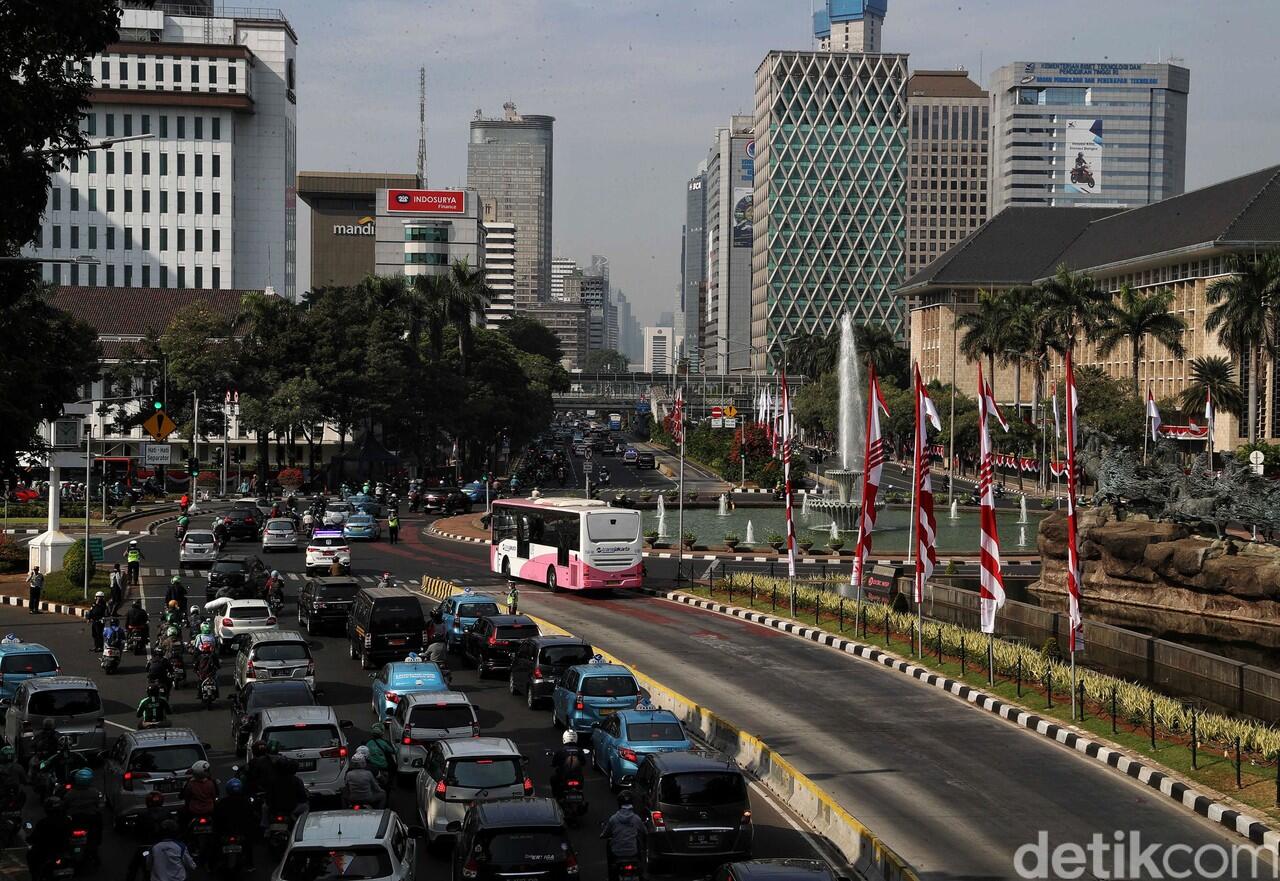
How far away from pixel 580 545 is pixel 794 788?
2536cm

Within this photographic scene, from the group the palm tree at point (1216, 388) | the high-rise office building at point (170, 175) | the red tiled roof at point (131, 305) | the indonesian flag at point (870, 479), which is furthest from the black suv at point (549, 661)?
the high-rise office building at point (170, 175)

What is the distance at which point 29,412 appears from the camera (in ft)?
93.2

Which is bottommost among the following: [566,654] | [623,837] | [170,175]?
[623,837]

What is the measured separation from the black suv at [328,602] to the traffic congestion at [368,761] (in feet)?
7.04

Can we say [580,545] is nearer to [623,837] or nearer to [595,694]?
[595,694]

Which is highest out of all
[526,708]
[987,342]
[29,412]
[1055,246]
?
[1055,246]

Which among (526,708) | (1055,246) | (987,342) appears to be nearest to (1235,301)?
(987,342)

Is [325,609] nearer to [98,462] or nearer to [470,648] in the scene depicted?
[470,648]

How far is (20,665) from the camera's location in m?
28.0

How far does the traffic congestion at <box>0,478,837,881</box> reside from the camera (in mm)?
17141

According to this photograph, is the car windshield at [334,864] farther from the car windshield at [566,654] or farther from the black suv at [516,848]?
the car windshield at [566,654]

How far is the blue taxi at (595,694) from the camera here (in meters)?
25.7

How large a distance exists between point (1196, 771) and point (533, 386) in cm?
13239

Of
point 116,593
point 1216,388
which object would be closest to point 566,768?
point 116,593
